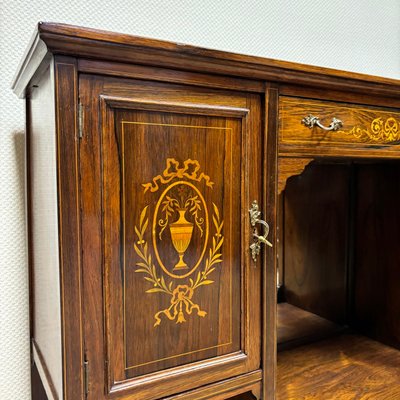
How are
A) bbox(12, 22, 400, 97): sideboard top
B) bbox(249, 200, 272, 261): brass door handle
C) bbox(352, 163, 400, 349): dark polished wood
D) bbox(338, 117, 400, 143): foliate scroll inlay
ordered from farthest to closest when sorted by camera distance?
bbox(352, 163, 400, 349): dark polished wood < bbox(338, 117, 400, 143): foliate scroll inlay < bbox(249, 200, 272, 261): brass door handle < bbox(12, 22, 400, 97): sideboard top

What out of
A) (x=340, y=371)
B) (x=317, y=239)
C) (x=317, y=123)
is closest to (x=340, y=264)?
(x=317, y=239)

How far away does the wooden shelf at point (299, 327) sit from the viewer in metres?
1.22

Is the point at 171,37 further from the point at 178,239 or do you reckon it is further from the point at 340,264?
→ the point at 340,264

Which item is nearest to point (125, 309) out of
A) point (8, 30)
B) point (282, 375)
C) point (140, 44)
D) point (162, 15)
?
point (140, 44)

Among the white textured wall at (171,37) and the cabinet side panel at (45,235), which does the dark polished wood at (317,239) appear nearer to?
the white textured wall at (171,37)

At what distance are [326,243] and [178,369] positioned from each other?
0.78m

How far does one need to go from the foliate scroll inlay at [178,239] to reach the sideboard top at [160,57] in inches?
6.1

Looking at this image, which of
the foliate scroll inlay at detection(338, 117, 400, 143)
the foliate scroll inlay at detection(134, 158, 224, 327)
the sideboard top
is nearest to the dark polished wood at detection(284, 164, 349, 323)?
the foliate scroll inlay at detection(338, 117, 400, 143)

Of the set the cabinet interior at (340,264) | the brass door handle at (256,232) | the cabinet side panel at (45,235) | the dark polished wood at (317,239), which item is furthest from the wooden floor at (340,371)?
the cabinet side panel at (45,235)

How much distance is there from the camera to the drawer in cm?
76

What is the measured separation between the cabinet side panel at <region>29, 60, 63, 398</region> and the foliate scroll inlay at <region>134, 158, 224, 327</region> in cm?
14

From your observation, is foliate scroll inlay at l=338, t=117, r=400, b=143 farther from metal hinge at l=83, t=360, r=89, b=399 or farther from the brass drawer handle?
metal hinge at l=83, t=360, r=89, b=399

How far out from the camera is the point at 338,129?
2.70 feet

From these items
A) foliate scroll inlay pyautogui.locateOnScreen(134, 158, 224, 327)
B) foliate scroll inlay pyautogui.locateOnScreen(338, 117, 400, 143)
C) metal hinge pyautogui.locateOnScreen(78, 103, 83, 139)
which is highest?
foliate scroll inlay pyautogui.locateOnScreen(338, 117, 400, 143)
